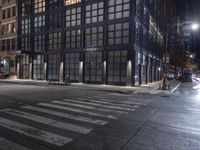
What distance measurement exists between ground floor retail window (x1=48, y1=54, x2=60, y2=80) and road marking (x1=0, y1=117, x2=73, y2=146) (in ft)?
107

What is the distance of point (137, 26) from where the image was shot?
34.2 m

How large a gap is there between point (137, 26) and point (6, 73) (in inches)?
1249

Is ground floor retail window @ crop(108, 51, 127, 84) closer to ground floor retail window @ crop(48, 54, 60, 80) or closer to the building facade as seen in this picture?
ground floor retail window @ crop(48, 54, 60, 80)

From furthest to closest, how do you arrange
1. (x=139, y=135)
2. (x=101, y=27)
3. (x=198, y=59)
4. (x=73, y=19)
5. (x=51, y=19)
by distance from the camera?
1. (x=198, y=59)
2. (x=51, y=19)
3. (x=73, y=19)
4. (x=101, y=27)
5. (x=139, y=135)

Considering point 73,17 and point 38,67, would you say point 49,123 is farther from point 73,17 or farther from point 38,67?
point 38,67

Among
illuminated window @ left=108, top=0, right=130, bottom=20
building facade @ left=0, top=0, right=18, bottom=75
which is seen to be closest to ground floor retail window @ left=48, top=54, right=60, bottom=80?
building facade @ left=0, top=0, right=18, bottom=75

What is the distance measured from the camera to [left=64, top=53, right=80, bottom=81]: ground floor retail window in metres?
38.2

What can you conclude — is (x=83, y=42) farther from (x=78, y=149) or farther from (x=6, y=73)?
(x=78, y=149)

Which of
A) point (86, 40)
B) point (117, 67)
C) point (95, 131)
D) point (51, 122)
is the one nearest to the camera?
point (95, 131)

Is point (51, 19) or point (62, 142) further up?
point (51, 19)

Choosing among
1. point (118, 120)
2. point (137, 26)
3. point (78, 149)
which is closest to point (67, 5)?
point (137, 26)

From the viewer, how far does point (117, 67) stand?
3353 centimetres

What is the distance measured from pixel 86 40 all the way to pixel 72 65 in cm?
503

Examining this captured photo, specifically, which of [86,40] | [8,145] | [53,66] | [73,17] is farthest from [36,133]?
[53,66]
